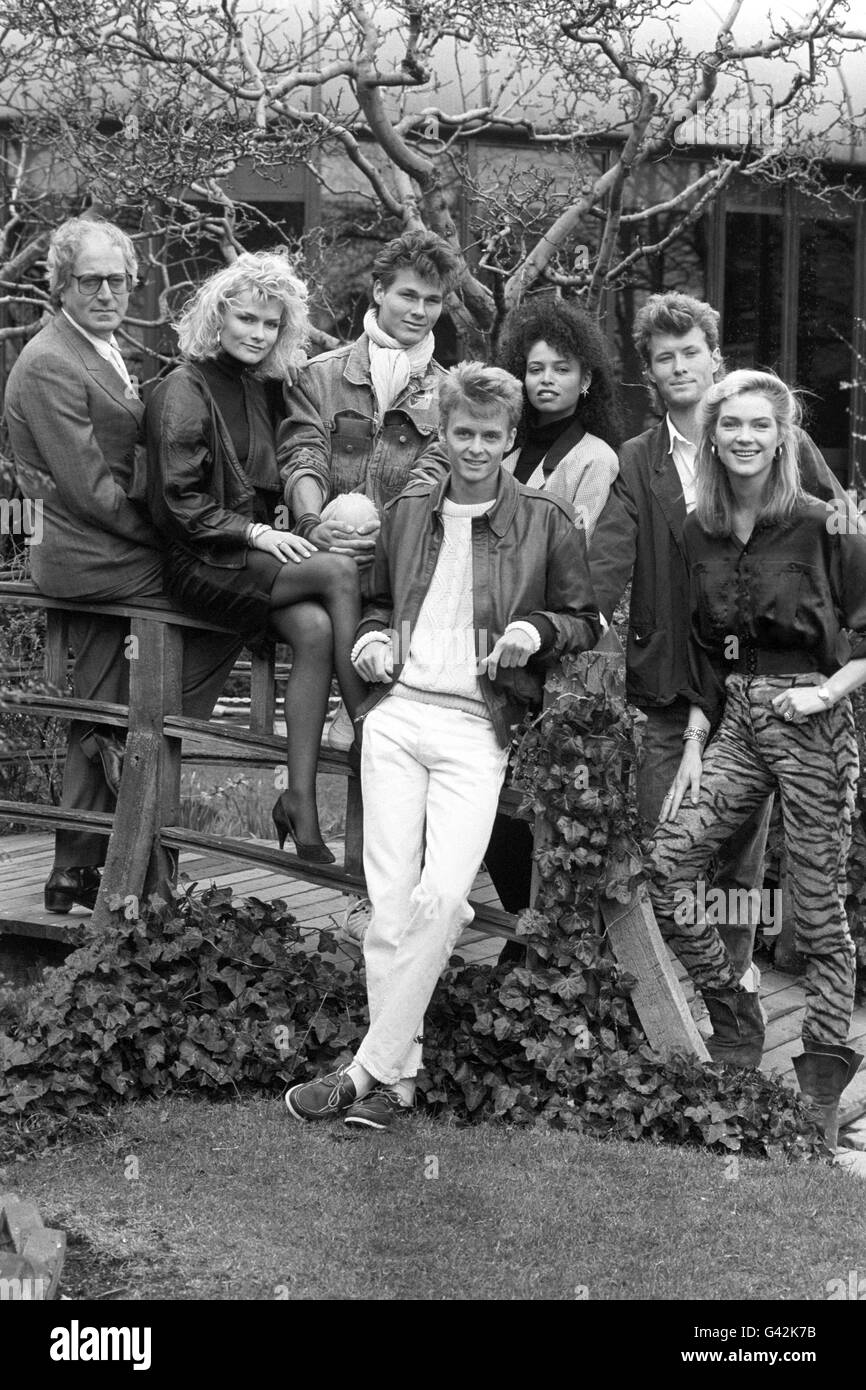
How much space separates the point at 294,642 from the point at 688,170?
9486mm

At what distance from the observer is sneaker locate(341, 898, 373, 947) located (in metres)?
5.33

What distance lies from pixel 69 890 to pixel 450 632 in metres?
1.79

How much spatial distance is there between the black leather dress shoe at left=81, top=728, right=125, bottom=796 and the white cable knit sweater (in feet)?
3.78

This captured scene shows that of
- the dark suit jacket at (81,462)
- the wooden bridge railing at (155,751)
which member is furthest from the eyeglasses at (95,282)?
the wooden bridge railing at (155,751)

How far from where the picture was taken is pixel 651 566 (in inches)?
201

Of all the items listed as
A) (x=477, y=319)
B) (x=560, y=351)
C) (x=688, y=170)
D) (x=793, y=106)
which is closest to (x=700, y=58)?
(x=793, y=106)

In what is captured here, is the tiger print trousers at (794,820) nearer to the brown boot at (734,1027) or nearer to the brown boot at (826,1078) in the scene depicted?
the brown boot at (826,1078)

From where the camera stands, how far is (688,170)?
13227 mm

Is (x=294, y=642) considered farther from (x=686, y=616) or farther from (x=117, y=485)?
(x=686, y=616)

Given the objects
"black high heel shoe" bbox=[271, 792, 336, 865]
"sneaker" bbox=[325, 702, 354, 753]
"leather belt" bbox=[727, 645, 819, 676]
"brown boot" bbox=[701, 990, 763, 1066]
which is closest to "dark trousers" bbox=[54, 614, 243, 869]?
"sneaker" bbox=[325, 702, 354, 753]

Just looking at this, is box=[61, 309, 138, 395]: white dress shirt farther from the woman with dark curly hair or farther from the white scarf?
the woman with dark curly hair

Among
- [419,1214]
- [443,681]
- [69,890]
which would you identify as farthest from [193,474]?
[419,1214]

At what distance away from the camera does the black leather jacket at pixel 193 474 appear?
4.85 m

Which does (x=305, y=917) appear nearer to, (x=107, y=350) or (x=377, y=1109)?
(x=377, y=1109)
